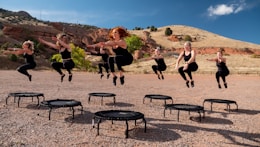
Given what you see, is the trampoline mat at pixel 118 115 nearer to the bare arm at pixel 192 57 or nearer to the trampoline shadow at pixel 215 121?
the trampoline shadow at pixel 215 121

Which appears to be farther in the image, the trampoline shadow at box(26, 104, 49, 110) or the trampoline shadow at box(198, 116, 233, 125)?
the trampoline shadow at box(26, 104, 49, 110)

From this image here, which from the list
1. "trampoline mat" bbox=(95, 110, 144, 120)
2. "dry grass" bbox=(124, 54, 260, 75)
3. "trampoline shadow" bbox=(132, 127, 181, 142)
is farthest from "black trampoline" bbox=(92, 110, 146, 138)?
"dry grass" bbox=(124, 54, 260, 75)

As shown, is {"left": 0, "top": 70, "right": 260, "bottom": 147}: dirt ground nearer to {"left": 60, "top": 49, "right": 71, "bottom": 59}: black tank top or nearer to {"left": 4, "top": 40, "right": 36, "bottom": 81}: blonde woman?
{"left": 4, "top": 40, "right": 36, "bottom": 81}: blonde woman

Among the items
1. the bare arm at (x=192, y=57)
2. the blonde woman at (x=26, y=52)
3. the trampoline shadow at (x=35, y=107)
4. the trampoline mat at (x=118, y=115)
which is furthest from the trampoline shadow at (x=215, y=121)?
the blonde woman at (x=26, y=52)

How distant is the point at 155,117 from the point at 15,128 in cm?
1384

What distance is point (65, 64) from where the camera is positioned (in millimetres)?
14211

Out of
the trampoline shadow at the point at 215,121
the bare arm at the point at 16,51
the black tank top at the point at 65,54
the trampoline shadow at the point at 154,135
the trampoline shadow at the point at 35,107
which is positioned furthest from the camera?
the trampoline shadow at the point at 35,107

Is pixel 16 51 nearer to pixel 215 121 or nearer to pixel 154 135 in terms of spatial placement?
pixel 154 135

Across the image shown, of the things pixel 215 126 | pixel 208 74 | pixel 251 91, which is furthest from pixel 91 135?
pixel 208 74

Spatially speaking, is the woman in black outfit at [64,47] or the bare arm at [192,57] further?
the bare arm at [192,57]

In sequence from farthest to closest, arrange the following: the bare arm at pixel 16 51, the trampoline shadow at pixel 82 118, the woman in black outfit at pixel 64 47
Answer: the trampoline shadow at pixel 82 118, the bare arm at pixel 16 51, the woman in black outfit at pixel 64 47

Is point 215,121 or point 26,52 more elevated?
point 26,52

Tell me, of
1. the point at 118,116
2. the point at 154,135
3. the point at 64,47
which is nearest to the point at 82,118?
the point at 118,116

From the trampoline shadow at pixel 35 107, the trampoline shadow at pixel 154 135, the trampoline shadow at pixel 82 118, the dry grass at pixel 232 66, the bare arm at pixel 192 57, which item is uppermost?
Result: the dry grass at pixel 232 66
